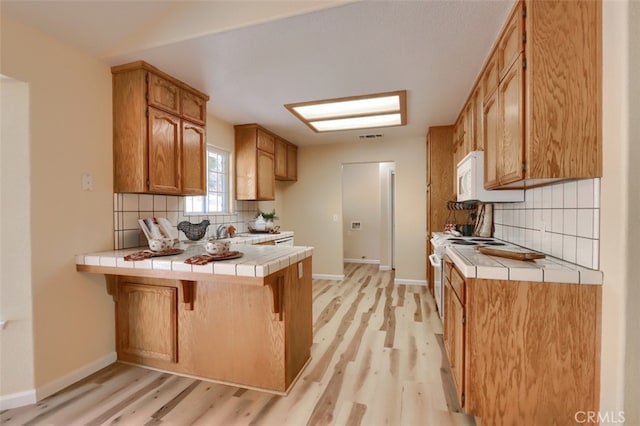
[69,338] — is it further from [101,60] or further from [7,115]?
[101,60]

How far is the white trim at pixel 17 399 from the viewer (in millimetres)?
1704

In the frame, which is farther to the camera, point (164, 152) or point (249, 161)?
point (249, 161)

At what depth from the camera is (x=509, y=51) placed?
164cm

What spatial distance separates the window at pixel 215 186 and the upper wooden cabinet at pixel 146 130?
0.82 meters

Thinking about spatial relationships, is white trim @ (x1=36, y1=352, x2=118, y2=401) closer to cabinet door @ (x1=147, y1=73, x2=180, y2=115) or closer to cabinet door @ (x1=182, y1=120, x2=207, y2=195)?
cabinet door @ (x1=182, y1=120, x2=207, y2=195)

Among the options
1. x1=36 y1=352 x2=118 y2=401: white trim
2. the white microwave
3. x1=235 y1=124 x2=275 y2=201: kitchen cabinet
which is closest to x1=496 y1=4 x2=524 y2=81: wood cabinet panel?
the white microwave

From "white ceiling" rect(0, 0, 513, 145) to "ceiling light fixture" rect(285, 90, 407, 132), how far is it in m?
0.21

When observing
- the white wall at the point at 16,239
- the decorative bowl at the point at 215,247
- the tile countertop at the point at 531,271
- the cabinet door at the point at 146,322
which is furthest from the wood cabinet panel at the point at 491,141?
the white wall at the point at 16,239

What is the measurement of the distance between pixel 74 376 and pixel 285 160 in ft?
11.4

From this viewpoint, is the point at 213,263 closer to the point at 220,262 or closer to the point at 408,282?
the point at 220,262

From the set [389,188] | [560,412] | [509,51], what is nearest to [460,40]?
[509,51]

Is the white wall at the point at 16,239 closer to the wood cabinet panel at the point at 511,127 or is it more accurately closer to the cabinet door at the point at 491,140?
the wood cabinet panel at the point at 511,127

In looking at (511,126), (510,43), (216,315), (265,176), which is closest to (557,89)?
(511,126)

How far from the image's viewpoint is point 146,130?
2223mm
